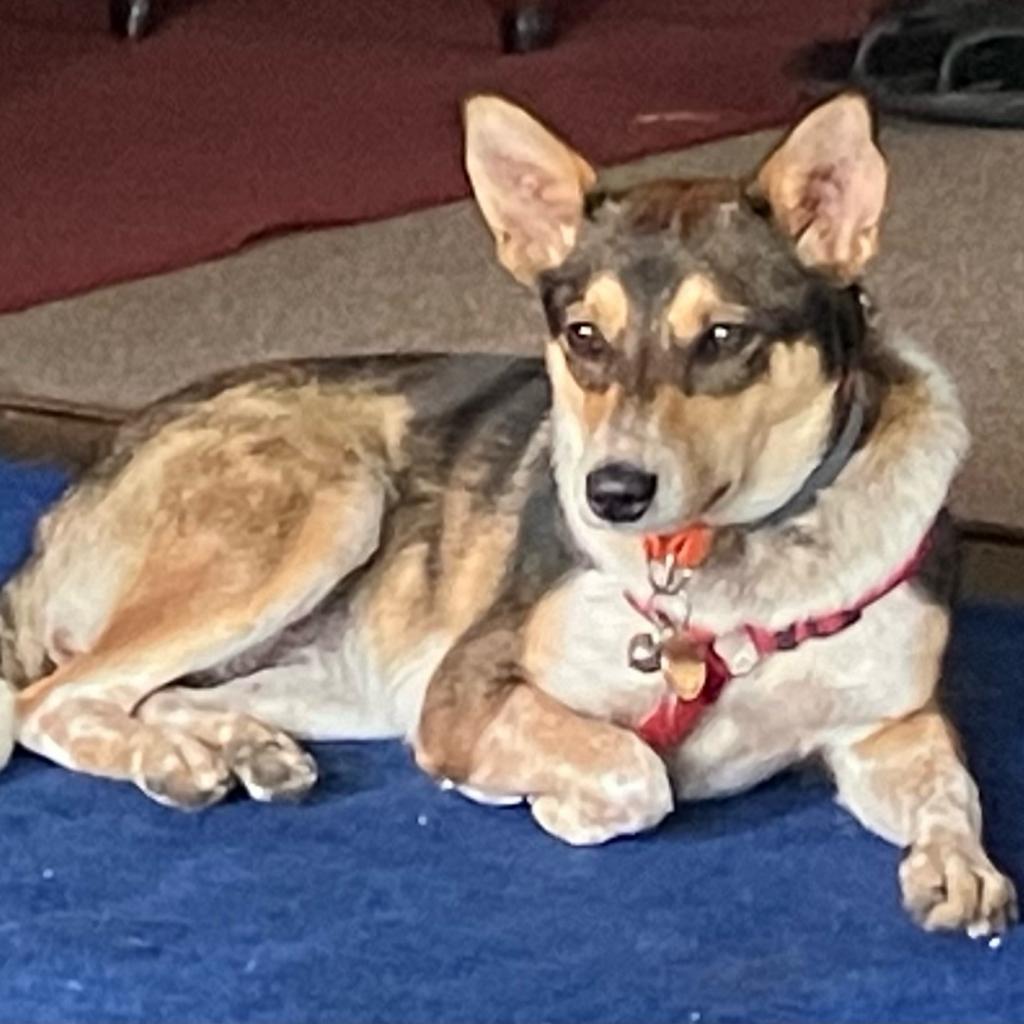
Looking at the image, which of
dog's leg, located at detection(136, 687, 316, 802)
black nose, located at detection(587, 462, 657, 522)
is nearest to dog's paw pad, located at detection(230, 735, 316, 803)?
dog's leg, located at detection(136, 687, 316, 802)

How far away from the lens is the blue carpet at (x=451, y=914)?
6.89 feet

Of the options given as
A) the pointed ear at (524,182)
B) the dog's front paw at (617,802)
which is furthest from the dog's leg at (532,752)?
the pointed ear at (524,182)

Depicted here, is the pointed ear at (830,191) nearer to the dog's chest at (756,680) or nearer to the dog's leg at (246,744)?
the dog's chest at (756,680)

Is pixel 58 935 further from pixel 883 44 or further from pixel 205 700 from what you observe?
pixel 883 44

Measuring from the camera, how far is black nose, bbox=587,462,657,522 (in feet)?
7.24

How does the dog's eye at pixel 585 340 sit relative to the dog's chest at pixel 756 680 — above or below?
above

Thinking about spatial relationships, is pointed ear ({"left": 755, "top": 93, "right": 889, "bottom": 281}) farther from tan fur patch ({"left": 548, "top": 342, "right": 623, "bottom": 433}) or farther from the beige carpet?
the beige carpet

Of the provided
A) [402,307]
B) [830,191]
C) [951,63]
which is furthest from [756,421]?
[951,63]

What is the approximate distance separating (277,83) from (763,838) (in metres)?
2.83

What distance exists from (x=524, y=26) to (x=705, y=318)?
2908mm

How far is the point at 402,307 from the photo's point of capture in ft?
12.6

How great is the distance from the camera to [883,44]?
4.71m

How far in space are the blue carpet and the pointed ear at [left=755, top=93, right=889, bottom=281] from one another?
50 centimetres

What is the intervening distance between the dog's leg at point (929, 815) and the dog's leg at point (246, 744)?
48 centimetres
